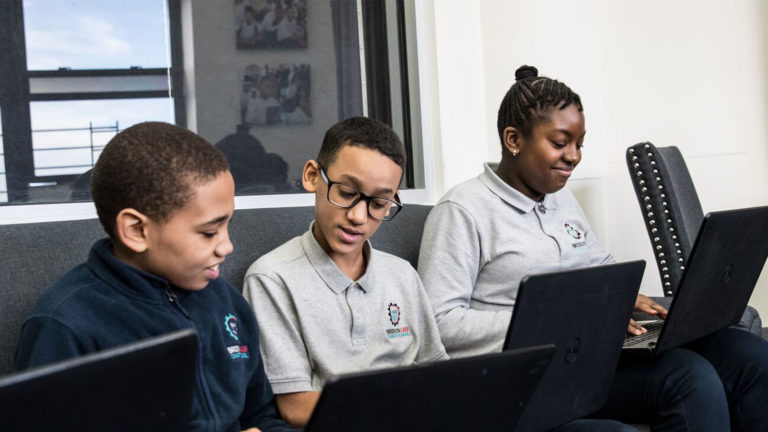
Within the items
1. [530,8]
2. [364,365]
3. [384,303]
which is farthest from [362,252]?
[530,8]

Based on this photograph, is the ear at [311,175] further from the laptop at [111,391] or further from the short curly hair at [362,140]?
the laptop at [111,391]

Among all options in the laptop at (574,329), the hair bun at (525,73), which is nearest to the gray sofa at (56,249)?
the laptop at (574,329)

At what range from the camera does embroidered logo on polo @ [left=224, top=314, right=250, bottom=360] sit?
1.25m

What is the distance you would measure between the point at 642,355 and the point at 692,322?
0.46ft

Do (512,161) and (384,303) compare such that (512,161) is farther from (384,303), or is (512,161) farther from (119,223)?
(119,223)

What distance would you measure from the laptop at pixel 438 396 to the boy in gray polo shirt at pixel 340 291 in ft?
1.55

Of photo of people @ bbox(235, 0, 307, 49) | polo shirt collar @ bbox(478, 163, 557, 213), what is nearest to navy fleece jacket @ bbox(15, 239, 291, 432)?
polo shirt collar @ bbox(478, 163, 557, 213)

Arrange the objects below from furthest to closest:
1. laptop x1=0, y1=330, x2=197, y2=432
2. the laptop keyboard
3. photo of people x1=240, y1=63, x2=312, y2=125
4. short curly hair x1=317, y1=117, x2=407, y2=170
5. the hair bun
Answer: photo of people x1=240, y1=63, x2=312, y2=125
the hair bun
the laptop keyboard
short curly hair x1=317, y1=117, x2=407, y2=170
laptop x1=0, y1=330, x2=197, y2=432

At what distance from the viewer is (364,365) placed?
1.42 m

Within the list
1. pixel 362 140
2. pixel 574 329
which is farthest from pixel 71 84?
pixel 574 329

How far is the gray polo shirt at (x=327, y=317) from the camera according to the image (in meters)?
1.37

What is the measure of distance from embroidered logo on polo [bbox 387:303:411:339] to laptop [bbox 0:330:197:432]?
737 mm

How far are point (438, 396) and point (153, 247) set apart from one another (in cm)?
48

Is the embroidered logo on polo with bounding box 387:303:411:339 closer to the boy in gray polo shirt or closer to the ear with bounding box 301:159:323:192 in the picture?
the boy in gray polo shirt
